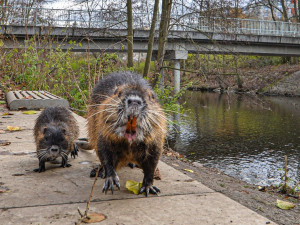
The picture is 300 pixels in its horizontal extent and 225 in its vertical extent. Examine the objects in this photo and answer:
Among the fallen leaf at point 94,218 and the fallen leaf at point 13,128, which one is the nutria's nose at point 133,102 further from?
the fallen leaf at point 13,128

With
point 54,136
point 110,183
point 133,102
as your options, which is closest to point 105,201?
point 110,183

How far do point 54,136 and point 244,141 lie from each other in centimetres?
903

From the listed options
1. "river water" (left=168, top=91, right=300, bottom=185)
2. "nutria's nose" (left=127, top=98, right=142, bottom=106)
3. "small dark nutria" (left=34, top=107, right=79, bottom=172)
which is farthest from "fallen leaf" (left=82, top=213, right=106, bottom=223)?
"river water" (left=168, top=91, right=300, bottom=185)

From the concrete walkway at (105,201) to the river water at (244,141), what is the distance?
481cm

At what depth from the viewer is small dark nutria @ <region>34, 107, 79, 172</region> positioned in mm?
3725

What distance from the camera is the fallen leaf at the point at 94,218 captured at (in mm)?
2249

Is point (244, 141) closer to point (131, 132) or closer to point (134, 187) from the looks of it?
point (134, 187)

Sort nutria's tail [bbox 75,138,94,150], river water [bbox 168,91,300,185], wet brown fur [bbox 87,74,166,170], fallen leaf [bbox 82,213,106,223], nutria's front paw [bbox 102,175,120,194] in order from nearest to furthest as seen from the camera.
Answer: fallen leaf [bbox 82,213,106,223] → wet brown fur [bbox 87,74,166,170] → nutria's front paw [bbox 102,175,120,194] → nutria's tail [bbox 75,138,94,150] → river water [bbox 168,91,300,185]

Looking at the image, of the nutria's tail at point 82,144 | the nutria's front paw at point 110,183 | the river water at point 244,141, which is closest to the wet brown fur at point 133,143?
the nutria's front paw at point 110,183

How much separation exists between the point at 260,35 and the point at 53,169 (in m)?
26.6

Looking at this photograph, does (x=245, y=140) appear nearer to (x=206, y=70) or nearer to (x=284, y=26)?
(x=206, y=70)

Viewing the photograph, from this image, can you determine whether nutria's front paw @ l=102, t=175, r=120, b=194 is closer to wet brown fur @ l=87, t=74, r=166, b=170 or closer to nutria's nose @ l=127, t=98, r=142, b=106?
wet brown fur @ l=87, t=74, r=166, b=170

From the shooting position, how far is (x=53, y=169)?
3717mm

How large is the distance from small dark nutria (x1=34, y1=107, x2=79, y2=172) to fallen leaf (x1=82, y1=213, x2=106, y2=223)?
1396 millimetres
